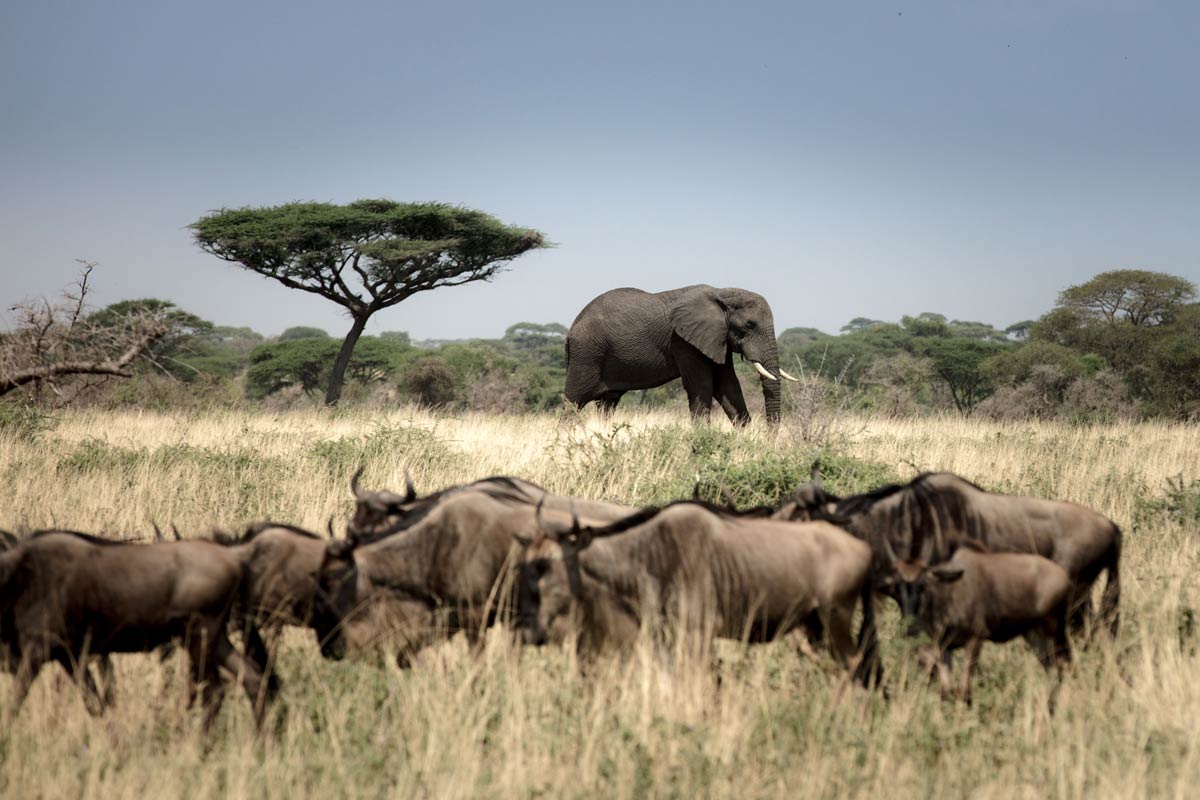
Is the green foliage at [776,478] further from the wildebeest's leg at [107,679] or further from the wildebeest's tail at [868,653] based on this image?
the wildebeest's leg at [107,679]

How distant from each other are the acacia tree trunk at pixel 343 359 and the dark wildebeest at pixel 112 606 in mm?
21111

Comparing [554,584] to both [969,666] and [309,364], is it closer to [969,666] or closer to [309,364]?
[969,666]

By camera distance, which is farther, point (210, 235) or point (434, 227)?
point (434, 227)

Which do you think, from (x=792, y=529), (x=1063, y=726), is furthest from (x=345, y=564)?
(x=1063, y=726)

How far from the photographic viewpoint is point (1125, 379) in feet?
104

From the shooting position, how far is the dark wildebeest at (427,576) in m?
4.78

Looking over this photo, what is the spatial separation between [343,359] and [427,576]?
22.3m

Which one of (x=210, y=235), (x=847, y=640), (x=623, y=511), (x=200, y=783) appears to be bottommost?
(x=200, y=783)

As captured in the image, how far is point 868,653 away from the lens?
4.66 m

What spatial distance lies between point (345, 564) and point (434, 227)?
77.3ft

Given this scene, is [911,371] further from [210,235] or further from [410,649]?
[410,649]

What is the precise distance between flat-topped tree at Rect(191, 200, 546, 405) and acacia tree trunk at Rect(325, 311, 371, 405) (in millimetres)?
25

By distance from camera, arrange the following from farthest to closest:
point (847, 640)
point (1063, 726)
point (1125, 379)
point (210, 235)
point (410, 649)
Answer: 1. point (1125, 379)
2. point (210, 235)
3. point (410, 649)
4. point (847, 640)
5. point (1063, 726)

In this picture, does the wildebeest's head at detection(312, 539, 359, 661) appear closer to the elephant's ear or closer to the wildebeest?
the wildebeest
